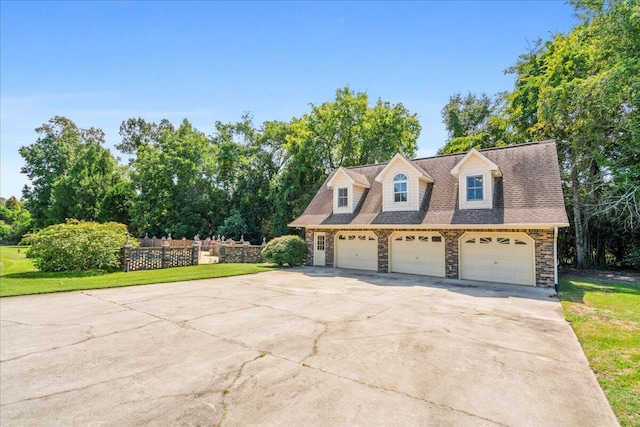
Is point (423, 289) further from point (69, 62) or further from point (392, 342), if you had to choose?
point (69, 62)

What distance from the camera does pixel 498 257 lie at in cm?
1343

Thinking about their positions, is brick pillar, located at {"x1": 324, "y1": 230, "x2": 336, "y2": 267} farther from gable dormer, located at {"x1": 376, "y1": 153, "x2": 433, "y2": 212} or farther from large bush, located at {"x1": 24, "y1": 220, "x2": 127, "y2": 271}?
large bush, located at {"x1": 24, "y1": 220, "x2": 127, "y2": 271}

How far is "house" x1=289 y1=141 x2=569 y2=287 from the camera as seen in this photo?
12.7 m

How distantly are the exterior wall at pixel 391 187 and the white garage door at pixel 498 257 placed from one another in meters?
2.99

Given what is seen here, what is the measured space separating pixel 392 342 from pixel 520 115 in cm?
2109

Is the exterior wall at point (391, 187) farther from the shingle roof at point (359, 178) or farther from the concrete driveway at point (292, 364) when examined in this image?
the concrete driveway at point (292, 364)

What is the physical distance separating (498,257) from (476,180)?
3496 millimetres

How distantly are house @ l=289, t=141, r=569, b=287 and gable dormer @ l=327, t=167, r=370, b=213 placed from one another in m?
0.06

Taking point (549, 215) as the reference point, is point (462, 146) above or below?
above

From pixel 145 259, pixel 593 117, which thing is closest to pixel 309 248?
pixel 145 259

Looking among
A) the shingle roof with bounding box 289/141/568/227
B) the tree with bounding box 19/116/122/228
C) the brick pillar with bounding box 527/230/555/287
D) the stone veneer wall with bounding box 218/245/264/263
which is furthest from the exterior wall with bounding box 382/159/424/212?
the tree with bounding box 19/116/122/228

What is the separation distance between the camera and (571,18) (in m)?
19.7

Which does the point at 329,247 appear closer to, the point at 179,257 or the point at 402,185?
the point at 402,185

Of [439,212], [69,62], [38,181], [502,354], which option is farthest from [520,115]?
[38,181]
